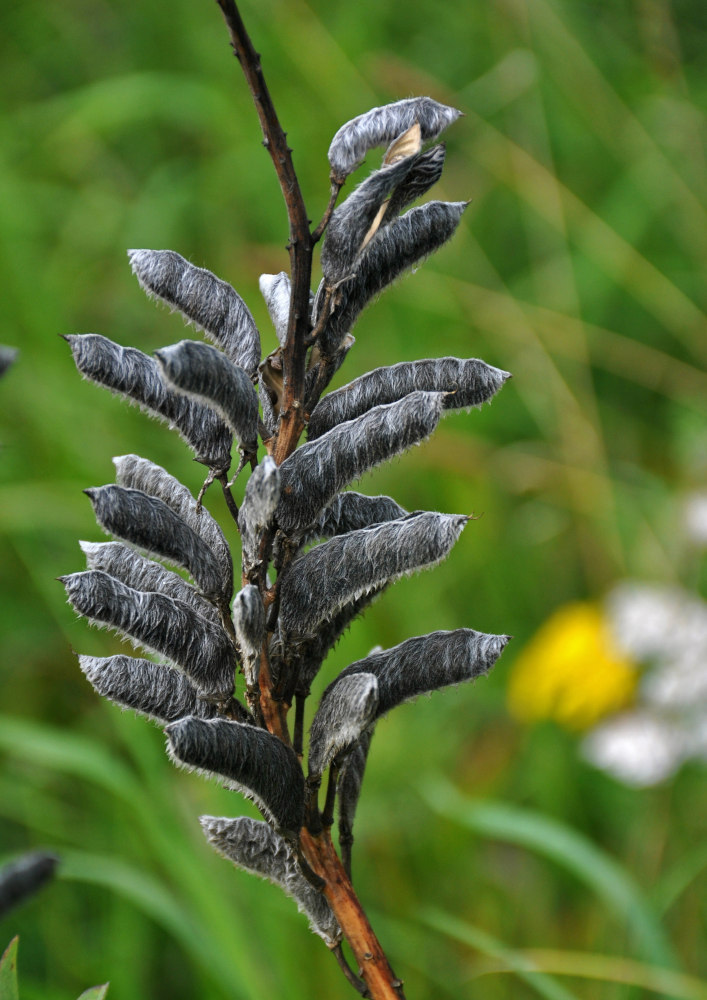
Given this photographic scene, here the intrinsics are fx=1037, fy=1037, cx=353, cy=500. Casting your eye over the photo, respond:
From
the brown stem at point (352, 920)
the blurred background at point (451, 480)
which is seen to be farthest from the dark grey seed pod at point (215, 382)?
the blurred background at point (451, 480)

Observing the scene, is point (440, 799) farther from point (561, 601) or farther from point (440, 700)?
point (561, 601)

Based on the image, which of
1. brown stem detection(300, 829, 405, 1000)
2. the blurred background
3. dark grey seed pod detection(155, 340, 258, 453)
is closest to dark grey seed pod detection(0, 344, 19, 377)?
dark grey seed pod detection(155, 340, 258, 453)

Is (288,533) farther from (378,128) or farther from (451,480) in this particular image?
(451,480)

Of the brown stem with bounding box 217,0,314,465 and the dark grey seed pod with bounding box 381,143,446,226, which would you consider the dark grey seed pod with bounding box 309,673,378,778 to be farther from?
the dark grey seed pod with bounding box 381,143,446,226

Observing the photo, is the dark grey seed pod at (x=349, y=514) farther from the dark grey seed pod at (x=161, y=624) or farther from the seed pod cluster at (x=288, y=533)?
the dark grey seed pod at (x=161, y=624)

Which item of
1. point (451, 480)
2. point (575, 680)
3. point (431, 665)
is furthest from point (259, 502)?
point (451, 480)

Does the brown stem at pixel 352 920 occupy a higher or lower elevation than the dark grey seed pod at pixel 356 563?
lower
